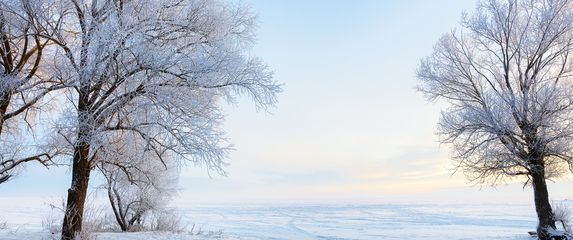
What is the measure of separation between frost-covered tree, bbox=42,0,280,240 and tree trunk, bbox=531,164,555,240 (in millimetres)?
11485

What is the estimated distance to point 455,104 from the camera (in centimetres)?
1945

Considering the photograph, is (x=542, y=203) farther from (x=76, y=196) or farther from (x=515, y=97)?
(x=76, y=196)

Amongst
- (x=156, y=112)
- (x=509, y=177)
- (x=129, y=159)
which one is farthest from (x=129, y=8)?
(x=509, y=177)

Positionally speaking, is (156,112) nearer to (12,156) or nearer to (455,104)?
(12,156)

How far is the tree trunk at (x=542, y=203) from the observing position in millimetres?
17219

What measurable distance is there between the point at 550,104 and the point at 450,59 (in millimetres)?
4777

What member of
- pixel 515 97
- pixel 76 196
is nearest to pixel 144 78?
pixel 76 196

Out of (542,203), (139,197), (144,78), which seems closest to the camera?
(144,78)

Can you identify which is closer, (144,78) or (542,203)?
(144,78)

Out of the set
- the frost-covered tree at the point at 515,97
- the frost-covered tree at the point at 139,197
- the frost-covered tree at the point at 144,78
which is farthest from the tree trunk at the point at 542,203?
the frost-covered tree at the point at 139,197

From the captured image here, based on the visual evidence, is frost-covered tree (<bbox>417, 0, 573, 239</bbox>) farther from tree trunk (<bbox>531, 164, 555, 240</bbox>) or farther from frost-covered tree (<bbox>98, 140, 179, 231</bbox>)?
frost-covered tree (<bbox>98, 140, 179, 231</bbox>)

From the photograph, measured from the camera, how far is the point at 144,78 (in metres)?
10.9

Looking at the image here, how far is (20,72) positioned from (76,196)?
3.84m

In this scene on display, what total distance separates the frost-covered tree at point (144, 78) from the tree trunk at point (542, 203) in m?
11.5
